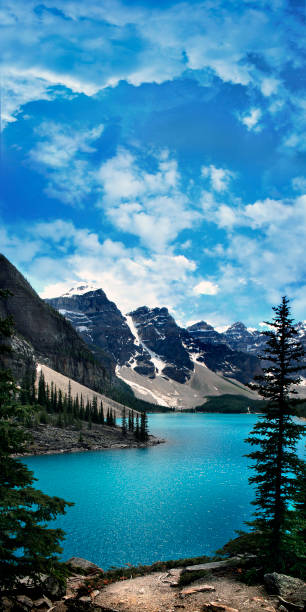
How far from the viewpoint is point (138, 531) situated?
117 ft

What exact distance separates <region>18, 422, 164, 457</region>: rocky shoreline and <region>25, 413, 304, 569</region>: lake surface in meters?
5.00

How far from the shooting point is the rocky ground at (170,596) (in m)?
13.9

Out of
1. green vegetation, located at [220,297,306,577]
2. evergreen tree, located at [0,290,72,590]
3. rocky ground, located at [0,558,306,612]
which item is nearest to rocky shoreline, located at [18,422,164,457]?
rocky ground, located at [0,558,306,612]

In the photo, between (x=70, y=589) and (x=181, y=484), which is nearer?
(x=70, y=589)

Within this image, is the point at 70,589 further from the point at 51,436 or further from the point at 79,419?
the point at 79,419

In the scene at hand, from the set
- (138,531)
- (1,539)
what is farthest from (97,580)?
(138,531)

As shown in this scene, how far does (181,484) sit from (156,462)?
20.4 metres

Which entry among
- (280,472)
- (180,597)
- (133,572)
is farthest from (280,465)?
(133,572)

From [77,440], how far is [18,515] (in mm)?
90502

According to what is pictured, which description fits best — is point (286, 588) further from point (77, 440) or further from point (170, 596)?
point (77, 440)

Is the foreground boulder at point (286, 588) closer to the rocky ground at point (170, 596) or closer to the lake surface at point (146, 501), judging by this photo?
the rocky ground at point (170, 596)

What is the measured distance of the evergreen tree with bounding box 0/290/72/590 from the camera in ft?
38.2

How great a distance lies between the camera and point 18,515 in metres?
11.4

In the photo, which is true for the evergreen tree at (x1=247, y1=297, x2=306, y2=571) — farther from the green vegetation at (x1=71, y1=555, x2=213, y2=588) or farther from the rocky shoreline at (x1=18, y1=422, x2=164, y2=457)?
the rocky shoreline at (x1=18, y1=422, x2=164, y2=457)
